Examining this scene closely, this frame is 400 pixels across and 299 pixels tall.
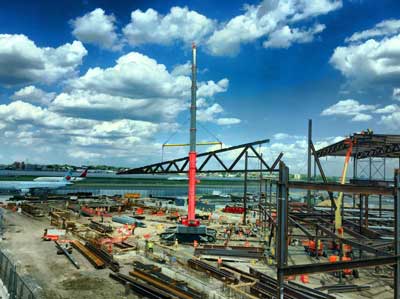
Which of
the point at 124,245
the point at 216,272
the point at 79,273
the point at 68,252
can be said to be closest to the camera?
the point at 216,272

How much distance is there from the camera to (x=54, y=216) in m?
51.7

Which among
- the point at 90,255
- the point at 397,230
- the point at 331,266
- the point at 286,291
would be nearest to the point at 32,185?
the point at 90,255

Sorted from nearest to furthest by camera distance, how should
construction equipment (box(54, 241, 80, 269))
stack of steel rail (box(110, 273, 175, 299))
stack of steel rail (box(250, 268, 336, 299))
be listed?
stack of steel rail (box(250, 268, 336, 299)) → stack of steel rail (box(110, 273, 175, 299)) → construction equipment (box(54, 241, 80, 269))

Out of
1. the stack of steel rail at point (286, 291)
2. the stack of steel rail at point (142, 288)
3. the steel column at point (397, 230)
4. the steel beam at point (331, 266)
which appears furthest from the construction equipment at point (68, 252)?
the steel column at point (397, 230)

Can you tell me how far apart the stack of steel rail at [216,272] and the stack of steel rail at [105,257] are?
5.87 meters

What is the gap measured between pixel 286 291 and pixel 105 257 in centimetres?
1550

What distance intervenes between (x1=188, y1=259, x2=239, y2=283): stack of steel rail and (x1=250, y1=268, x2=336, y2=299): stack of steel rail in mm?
1877

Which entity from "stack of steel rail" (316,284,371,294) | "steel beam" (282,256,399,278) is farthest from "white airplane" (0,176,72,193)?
"steel beam" (282,256,399,278)

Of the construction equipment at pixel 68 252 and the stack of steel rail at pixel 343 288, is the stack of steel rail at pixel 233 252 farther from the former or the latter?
the construction equipment at pixel 68 252

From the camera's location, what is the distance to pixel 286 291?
20.1 m

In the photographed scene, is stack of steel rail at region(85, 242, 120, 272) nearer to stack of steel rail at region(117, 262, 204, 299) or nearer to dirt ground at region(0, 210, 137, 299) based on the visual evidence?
dirt ground at region(0, 210, 137, 299)

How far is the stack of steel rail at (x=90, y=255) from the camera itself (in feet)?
88.4

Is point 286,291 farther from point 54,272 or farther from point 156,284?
point 54,272

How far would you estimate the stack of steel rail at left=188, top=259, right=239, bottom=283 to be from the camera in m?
23.4
